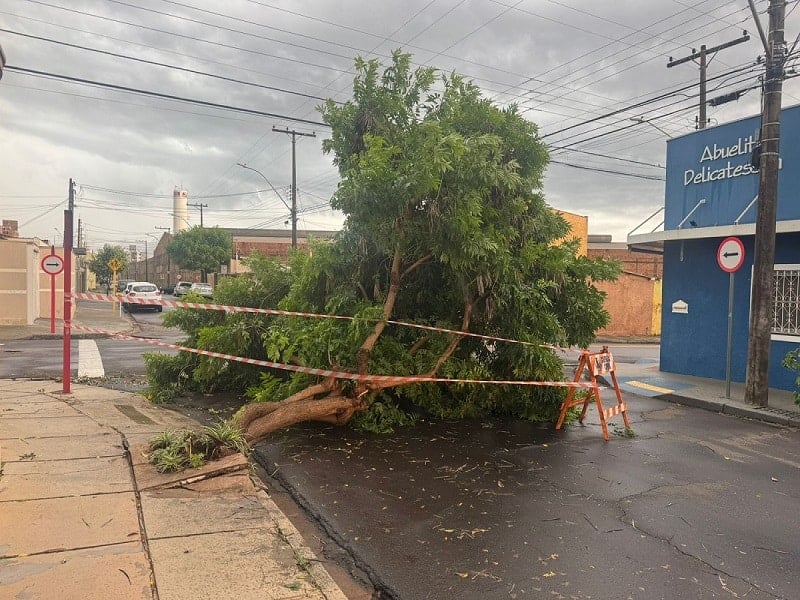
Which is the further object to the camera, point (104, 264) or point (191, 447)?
point (104, 264)

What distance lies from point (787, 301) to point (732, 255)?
207 cm

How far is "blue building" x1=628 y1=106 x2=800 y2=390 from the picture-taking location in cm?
1065

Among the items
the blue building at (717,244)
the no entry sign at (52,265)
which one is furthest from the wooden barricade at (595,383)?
the no entry sign at (52,265)

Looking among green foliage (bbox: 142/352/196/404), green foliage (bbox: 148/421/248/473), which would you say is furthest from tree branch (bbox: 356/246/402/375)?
green foliage (bbox: 142/352/196/404)

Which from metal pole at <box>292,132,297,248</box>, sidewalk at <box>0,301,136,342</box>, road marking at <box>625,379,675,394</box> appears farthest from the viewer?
metal pole at <box>292,132,297,248</box>

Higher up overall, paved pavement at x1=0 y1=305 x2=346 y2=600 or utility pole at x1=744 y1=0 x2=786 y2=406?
utility pole at x1=744 y1=0 x2=786 y2=406

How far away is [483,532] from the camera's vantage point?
14.0 ft

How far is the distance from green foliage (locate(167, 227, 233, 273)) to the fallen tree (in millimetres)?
52964

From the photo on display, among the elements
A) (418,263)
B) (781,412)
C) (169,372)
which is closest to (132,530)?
(418,263)

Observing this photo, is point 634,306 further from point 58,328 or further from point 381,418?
point 58,328

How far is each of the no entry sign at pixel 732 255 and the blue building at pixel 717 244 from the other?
0.07 feet

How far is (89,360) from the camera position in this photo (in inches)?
531

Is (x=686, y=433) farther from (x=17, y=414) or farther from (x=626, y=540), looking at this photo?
(x=17, y=414)

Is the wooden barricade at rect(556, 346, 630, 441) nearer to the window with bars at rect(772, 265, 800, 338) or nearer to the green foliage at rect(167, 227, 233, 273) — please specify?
the window with bars at rect(772, 265, 800, 338)
